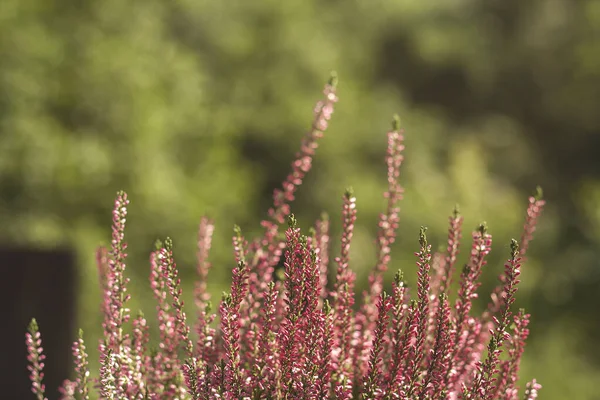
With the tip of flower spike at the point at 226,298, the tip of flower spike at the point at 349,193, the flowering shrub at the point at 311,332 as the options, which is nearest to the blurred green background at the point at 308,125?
the flowering shrub at the point at 311,332

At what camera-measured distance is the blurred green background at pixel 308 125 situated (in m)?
11.2

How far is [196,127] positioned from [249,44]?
5342 mm

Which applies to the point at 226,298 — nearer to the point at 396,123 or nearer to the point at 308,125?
the point at 396,123

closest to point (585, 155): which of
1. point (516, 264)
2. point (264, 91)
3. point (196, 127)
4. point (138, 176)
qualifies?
point (264, 91)

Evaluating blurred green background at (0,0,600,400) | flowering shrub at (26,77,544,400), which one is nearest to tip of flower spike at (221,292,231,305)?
flowering shrub at (26,77,544,400)

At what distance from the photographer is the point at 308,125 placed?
27.5ft

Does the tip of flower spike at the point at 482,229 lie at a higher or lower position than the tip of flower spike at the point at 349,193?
lower

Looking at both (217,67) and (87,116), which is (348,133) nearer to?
(217,67)

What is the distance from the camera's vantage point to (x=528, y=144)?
Result: 23578 mm

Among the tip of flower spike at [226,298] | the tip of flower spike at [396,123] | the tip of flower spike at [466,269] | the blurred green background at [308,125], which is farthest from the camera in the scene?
the blurred green background at [308,125]

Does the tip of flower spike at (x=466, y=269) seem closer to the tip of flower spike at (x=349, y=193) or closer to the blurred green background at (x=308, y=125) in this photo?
the tip of flower spike at (x=349, y=193)

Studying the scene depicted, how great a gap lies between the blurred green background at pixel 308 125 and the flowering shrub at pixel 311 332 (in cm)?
153

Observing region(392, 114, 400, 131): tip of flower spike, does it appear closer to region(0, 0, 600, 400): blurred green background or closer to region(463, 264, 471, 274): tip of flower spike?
region(463, 264, 471, 274): tip of flower spike

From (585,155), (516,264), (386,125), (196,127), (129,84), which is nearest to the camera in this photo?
(516,264)
